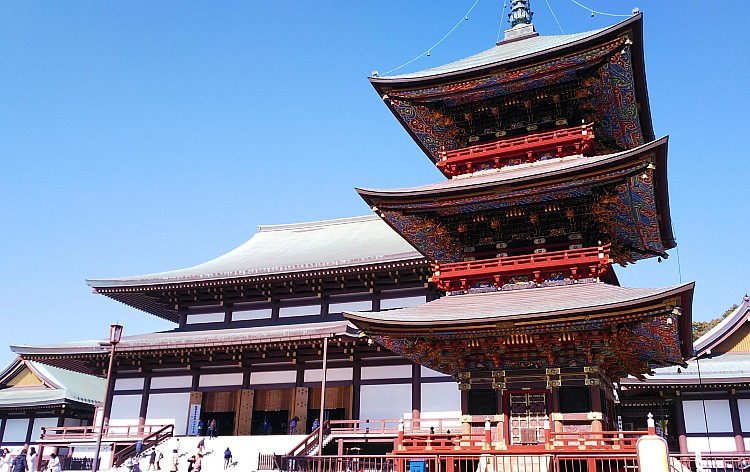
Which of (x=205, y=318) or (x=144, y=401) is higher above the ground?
(x=205, y=318)

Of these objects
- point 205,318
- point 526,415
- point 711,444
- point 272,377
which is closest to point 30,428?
point 205,318

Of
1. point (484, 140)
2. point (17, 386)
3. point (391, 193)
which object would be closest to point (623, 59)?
point (484, 140)

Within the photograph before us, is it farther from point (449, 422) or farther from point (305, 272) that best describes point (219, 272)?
point (449, 422)

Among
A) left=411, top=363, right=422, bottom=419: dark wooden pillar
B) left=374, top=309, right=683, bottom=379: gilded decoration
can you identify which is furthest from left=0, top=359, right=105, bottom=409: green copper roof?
left=374, top=309, right=683, bottom=379: gilded decoration

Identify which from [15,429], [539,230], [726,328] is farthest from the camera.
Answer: [15,429]

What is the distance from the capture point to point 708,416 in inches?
1051

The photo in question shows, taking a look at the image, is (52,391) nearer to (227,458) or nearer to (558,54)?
(227,458)

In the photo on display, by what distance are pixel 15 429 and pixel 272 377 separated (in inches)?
700

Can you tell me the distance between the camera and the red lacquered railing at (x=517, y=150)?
19.7 metres

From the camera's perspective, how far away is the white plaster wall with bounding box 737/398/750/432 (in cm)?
2595

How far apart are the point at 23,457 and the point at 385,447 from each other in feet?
48.1

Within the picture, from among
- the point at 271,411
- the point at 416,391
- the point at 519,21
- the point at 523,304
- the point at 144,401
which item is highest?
the point at 519,21

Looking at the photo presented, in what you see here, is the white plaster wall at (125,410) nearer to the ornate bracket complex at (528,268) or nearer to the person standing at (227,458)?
the person standing at (227,458)

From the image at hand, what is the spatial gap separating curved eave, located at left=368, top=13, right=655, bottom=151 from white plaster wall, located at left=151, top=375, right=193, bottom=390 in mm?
16462
